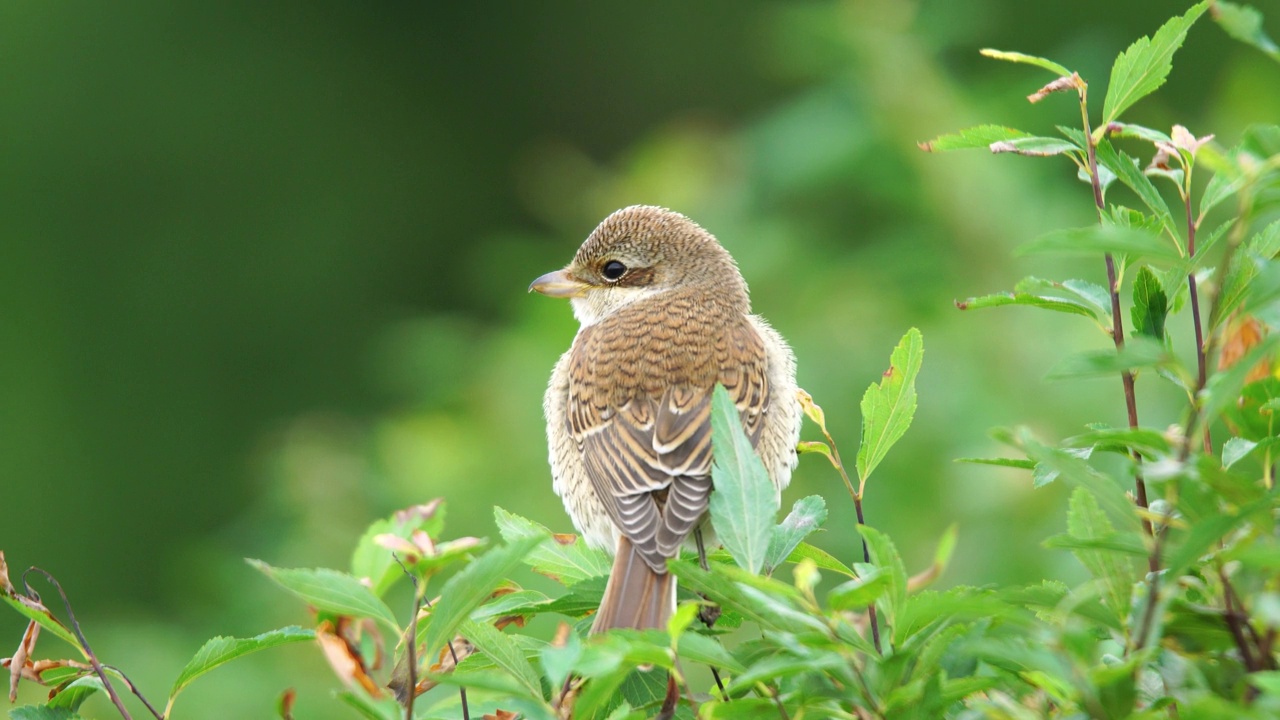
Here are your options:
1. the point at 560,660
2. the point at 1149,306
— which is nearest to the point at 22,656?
the point at 560,660

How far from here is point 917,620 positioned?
1145 mm

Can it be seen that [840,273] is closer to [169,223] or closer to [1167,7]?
[1167,7]

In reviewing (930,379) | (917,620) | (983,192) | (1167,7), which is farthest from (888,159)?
(1167,7)

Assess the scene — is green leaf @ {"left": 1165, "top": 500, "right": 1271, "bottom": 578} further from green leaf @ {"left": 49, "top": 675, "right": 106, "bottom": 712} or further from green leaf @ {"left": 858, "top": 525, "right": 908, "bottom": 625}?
green leaf @ {"left": 49, "top": 675, "right": 106, "bottom": 712}

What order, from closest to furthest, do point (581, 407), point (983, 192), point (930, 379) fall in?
point (581, 407) < point (930, 379) < point (983, 192)

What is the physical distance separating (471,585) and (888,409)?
1.84ft

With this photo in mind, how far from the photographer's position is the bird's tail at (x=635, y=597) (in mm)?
1752

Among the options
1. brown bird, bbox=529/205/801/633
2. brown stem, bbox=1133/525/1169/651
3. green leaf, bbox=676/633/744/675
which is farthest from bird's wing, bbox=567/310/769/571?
brown stem, bbox=1133/525/1169/651

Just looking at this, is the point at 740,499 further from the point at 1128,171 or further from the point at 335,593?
the point at 1128,171

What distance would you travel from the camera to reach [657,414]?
8.07ft

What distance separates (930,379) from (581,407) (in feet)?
4.62

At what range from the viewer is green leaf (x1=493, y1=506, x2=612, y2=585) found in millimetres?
1677

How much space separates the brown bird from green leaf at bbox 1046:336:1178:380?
0.96m

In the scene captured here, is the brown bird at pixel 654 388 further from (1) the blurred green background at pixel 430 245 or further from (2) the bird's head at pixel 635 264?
(1) the blurred green background at pixel 430 245
